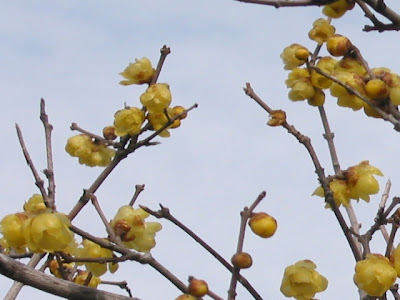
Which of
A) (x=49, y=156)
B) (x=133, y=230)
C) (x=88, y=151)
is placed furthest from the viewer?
(x=88, y=151)

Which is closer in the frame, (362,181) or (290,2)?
(290,2)

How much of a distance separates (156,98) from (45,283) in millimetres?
1678

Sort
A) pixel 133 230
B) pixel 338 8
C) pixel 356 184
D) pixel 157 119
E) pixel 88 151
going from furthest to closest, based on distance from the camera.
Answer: pixel 88 151
pixel 157 119
pixel 356 184
pixel 338 8
pixel 133 230

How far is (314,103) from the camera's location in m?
3.30

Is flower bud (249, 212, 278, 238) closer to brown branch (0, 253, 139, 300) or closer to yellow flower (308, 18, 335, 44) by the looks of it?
brown branch (0, 253, 139, 300)

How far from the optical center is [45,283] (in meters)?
1.88

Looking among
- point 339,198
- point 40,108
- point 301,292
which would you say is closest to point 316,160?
point 339,198

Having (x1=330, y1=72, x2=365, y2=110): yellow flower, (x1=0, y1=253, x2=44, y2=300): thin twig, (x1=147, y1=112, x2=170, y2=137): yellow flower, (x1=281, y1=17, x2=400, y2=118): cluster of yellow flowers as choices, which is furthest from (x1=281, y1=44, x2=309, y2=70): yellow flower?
(x1=0, y1=253, x2=44, y2=300): thin twig

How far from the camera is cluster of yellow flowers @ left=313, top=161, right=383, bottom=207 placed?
300 cm

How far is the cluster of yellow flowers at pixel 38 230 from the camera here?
7.39 ft

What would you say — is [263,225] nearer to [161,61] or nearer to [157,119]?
[157,119]

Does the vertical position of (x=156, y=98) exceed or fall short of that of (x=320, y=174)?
it exceeds it

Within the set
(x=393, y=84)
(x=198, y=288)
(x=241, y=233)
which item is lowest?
(x=198, y=288)

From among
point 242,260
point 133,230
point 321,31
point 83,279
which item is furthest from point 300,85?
point 83,279
